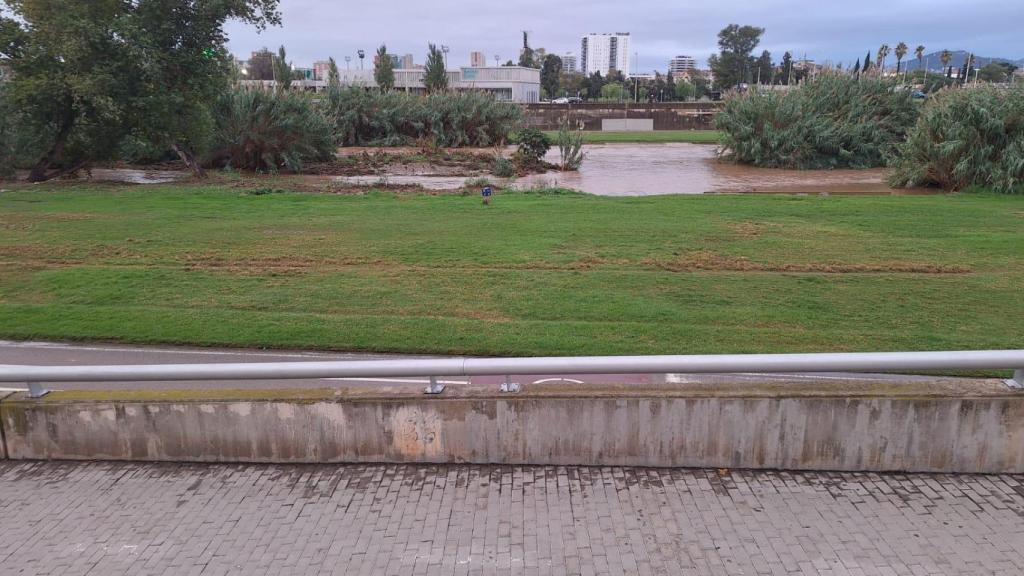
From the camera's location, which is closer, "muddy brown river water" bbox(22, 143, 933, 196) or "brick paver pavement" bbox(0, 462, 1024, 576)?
"brick paver pavement" bbox(0, 462, 1024, 576)

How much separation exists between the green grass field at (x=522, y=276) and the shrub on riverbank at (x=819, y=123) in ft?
50.4

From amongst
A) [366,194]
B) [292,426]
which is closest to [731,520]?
[292,426]

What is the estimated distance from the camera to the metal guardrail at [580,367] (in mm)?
4926

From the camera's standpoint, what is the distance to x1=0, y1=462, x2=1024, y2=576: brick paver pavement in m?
4.16

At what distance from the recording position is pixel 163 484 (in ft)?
17.0

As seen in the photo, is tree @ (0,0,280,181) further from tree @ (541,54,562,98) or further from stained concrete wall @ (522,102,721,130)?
tree @ (541,54,562,98)

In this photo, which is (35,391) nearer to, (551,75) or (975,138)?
(975,138)

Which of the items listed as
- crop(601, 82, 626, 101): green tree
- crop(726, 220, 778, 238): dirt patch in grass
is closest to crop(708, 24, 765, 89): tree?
crop(601, 82, 626, 101): green tree

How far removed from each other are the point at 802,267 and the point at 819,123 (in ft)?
78.2

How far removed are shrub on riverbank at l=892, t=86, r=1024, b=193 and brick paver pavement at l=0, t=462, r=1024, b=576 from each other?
20.9 m

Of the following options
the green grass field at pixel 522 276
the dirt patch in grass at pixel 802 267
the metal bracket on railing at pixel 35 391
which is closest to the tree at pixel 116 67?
the green grass field at pixel 522 276

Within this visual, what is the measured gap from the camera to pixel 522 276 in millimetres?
12047

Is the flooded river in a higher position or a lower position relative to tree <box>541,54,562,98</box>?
lower

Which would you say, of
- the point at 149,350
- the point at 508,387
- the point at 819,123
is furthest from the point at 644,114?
the point at 508,387
